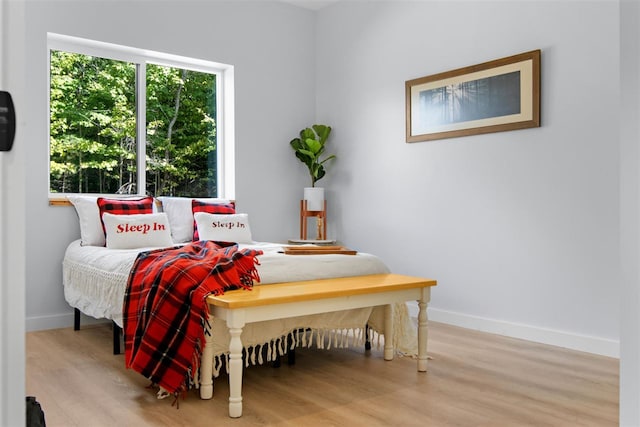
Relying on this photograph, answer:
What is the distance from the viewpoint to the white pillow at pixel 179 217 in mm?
4375

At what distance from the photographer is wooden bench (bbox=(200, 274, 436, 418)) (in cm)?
232

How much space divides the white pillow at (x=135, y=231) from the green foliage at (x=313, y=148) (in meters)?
1.65

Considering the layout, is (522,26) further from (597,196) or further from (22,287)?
(22,287)

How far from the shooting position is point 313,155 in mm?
5176

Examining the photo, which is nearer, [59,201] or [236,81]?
[59,201]

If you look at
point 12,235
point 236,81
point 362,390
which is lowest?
point 362,390

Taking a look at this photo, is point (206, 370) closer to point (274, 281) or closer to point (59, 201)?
point (274, 281)

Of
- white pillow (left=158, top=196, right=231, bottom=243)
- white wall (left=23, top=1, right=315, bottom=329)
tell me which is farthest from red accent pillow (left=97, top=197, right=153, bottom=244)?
white wall (left=23, top=1, right=315, bottom=329)

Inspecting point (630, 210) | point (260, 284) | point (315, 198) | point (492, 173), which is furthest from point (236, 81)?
point (630, 210)

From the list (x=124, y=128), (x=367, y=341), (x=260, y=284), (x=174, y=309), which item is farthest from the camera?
(x=124, y=128)

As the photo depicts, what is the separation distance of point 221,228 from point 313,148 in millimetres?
1338

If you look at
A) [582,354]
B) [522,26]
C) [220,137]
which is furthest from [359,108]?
[582,354]

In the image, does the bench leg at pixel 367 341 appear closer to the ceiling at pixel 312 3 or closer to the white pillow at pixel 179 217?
the white pillow at pixel 179 217

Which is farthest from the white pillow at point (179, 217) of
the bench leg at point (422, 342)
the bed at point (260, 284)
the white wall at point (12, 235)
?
the white wall at point (12, 235)
